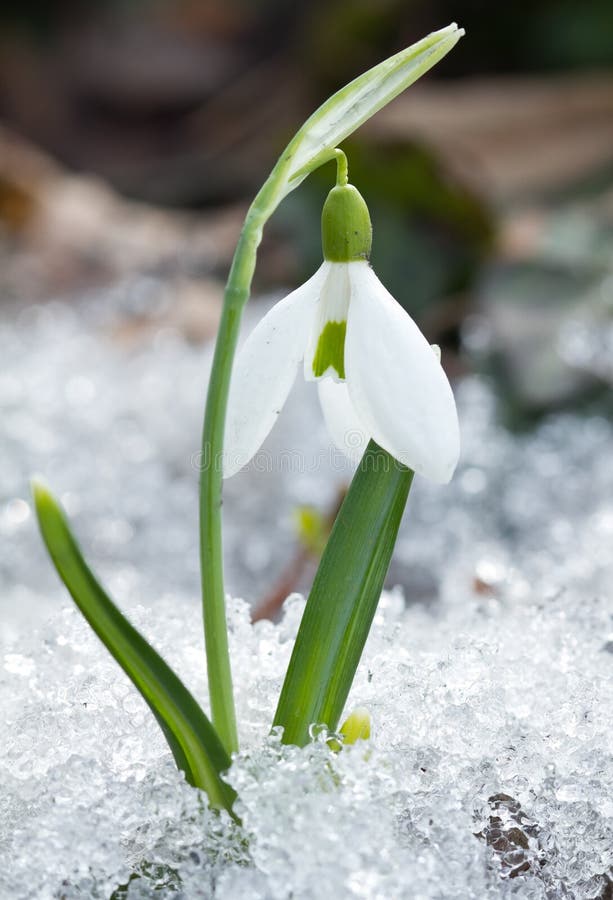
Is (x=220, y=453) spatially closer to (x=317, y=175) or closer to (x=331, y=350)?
(x=331, y=350)

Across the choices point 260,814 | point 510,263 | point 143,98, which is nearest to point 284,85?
point 143,98

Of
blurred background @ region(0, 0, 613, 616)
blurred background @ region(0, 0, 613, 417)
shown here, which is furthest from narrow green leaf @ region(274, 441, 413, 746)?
blurred background @ region(0, 0, 613, 417)

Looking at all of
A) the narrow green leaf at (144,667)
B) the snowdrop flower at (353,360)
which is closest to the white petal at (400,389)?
the snowdrop flower at (353,360)

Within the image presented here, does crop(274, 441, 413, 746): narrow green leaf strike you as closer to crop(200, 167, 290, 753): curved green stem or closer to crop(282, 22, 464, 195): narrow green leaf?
crop(200, 167, 290, 753): curved green stem

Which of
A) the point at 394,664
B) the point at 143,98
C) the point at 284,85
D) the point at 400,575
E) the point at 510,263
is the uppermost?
the point at 143,98

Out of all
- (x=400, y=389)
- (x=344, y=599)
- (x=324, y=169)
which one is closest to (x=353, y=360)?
(x=400, y=389)

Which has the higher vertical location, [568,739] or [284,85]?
[284,85]

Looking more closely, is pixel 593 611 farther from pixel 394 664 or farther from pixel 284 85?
pixel 284 85
